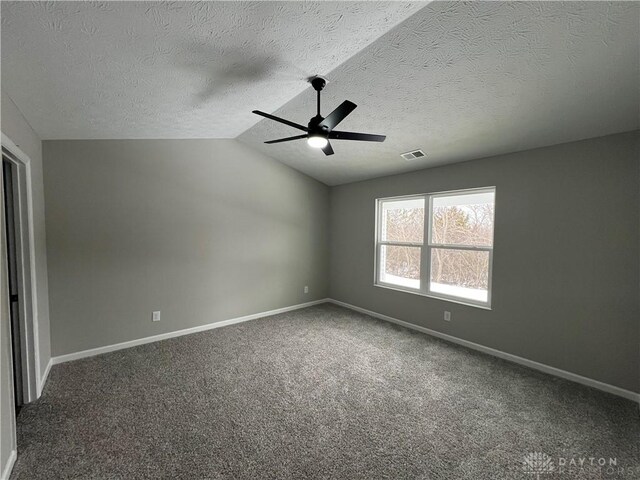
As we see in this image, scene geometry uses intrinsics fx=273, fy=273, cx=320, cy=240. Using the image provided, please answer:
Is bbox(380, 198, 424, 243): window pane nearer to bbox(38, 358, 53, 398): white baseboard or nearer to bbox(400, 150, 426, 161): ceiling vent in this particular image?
bbox(400, 150, 426, 161): ceiling vent

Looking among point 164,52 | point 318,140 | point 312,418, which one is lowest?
point 312,418

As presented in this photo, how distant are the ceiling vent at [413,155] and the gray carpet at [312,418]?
244cm

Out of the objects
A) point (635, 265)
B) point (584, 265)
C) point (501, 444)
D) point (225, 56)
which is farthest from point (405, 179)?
point (501, 444)

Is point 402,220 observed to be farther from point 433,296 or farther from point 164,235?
point 164,235

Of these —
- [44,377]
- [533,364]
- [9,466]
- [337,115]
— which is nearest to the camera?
[9,466]

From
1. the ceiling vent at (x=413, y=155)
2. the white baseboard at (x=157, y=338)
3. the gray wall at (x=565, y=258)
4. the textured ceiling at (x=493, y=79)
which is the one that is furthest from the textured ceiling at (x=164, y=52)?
the white baseboard at (x=157, y=338)

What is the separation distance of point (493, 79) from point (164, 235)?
3.84m

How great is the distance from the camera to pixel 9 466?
1608 mm

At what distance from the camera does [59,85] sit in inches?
76.7

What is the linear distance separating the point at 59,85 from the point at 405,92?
2.65 meters

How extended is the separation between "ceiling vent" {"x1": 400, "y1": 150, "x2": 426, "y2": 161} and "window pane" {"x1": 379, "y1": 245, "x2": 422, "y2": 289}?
4.33ft

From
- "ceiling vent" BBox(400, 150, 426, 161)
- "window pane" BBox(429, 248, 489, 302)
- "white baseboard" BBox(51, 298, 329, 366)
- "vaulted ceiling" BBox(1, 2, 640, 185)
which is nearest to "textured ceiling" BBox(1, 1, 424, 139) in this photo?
"vaulted ceiling" BBox(1, 2, 640, 185)

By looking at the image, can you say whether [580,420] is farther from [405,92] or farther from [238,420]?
[405,92]

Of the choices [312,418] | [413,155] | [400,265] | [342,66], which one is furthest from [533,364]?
[342,66]
